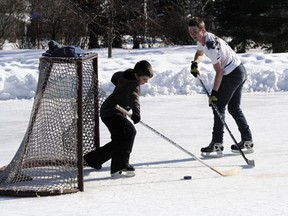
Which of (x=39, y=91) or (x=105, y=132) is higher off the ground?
(x=39, y=91)

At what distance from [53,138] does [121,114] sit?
53cm

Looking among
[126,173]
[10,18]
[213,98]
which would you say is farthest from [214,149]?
[10,18]

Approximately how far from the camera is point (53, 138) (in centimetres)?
469

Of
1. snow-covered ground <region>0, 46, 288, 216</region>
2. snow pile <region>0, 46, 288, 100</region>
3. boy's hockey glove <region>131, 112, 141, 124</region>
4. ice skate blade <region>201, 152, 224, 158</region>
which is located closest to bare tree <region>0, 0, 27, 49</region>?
snow pile <region>0, 46, 288, 100</region>

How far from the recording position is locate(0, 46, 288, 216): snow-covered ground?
157 inches

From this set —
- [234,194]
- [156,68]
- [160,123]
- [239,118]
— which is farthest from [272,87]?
[234,194]

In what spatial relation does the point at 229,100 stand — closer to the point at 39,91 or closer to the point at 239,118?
the point at 239,118

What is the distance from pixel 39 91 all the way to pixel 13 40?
1662cm

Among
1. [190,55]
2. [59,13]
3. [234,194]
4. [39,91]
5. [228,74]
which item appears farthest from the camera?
[59,13]

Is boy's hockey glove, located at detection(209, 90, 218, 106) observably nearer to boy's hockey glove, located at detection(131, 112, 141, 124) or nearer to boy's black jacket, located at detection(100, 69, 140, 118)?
boy's black jacket, located at detection(100, 69, 140, 118)

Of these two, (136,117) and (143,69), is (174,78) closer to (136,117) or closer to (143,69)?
(143,69)

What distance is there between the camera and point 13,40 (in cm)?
2069

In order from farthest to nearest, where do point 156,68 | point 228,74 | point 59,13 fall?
point 59,13 < point 156,68 < point 228,74

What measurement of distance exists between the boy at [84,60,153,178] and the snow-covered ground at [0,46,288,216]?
0.13 m
